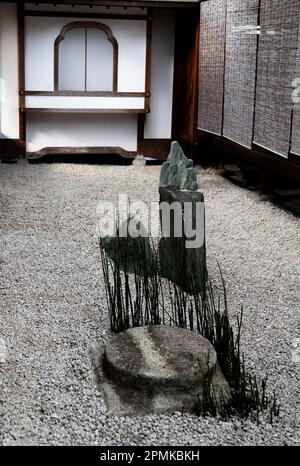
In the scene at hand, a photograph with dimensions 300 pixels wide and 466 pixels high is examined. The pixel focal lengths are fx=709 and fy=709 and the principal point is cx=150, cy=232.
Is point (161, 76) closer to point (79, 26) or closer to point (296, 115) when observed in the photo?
point (79, 26)

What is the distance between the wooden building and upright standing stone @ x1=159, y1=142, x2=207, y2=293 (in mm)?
2412

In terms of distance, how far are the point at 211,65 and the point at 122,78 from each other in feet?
3.81

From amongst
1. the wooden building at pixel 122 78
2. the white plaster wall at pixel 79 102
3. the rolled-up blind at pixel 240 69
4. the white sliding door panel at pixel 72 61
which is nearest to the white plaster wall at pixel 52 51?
the wooden building at pixel 122 78

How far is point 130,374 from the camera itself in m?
2.66

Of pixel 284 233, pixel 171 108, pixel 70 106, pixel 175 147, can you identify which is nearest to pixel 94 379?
pixel 175 147

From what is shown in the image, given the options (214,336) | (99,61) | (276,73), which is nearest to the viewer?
(214,336)

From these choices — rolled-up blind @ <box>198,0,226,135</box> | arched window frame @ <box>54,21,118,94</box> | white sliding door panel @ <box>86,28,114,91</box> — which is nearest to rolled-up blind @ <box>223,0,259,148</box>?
rolled-up blind @ <box>198,0,226,135</box>

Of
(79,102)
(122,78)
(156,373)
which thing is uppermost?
(122,78)

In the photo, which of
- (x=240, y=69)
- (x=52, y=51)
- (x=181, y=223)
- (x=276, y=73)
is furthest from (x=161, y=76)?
(x=181, y=223)

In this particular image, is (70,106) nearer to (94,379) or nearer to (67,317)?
(67,317)

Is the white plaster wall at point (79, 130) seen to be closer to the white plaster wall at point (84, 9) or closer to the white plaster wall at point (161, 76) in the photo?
the white plaster wall at point (161, 76)

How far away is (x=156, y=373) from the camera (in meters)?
2.64

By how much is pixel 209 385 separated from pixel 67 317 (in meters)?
1.15

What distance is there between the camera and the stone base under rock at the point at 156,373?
8.62ft
